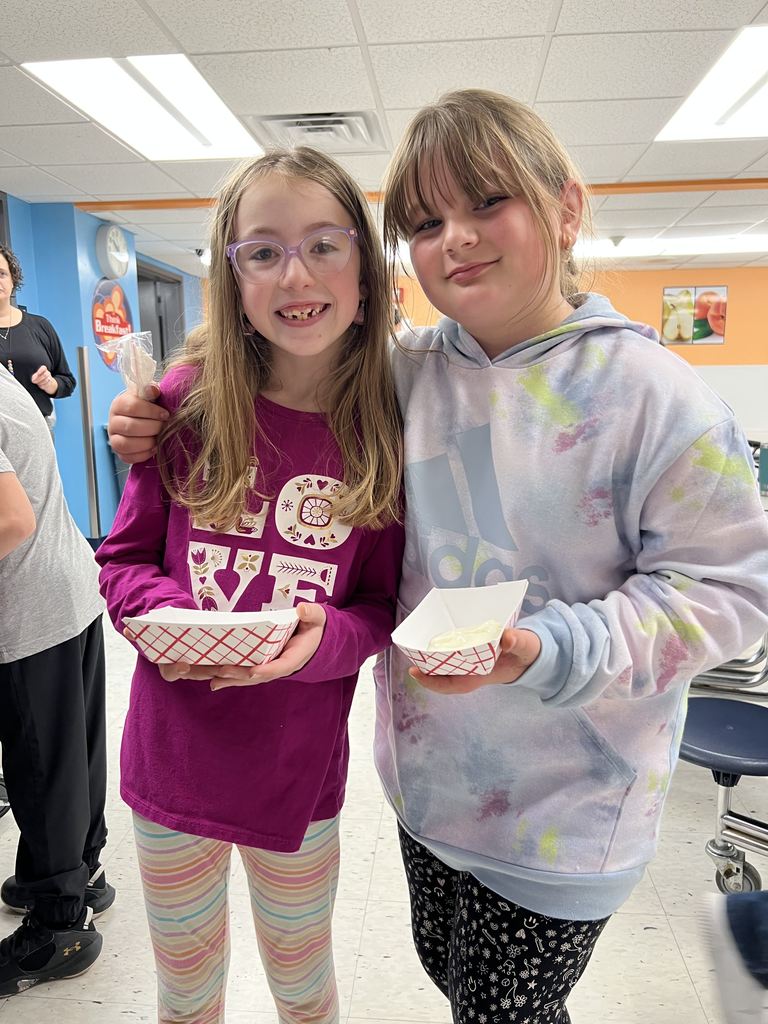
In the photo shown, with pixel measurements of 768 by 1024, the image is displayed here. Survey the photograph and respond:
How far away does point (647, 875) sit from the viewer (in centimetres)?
218

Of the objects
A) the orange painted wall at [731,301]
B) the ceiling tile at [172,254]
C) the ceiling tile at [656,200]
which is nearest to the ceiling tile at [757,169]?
the ceiling tile at [656,200]

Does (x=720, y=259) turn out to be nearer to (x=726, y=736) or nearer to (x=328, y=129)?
(x=328, y=129)

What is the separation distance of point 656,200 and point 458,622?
624 centimetres

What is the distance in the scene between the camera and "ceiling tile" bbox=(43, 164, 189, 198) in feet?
17.0

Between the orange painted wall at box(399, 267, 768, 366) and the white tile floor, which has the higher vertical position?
the orange painted wall at box(399, 267, 768, 366)

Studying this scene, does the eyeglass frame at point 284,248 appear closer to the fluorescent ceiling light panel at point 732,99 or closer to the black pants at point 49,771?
the black pants at point 49,771

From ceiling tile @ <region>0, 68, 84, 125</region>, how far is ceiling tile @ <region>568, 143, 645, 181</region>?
9.83 ft

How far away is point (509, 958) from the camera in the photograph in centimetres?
96

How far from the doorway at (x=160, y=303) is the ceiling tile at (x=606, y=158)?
17.7 feet

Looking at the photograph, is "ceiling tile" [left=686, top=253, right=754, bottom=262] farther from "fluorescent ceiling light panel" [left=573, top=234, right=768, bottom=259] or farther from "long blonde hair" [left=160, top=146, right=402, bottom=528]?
"long blonde hair" [left=160, top=146, right=402, bottom=528]

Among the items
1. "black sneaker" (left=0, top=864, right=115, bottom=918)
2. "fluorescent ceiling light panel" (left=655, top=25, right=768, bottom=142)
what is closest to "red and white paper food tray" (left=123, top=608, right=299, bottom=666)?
"black sneaker" (left=0, top=864, right=115, bottom=918)

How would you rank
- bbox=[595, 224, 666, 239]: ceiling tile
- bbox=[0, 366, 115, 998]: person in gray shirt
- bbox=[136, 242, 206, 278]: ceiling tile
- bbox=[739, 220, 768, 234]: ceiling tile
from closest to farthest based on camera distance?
1. bbox=[0, 366, 115, 998]: person in gray shirt
2. bbox=[739, 220, 768, 234]: ceiling tile
3. bbox=[595, 224, 666, 239]: ceiling tile
4. bbox=[136, 242, 206, 278]: ceiling tile

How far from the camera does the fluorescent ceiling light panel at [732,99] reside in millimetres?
3555

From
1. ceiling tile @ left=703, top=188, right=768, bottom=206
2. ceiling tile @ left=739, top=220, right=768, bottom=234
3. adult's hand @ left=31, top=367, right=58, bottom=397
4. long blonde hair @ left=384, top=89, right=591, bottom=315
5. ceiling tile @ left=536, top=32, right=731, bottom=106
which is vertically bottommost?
adult's hand @ left=31, top=367, right=58, bottom=397
